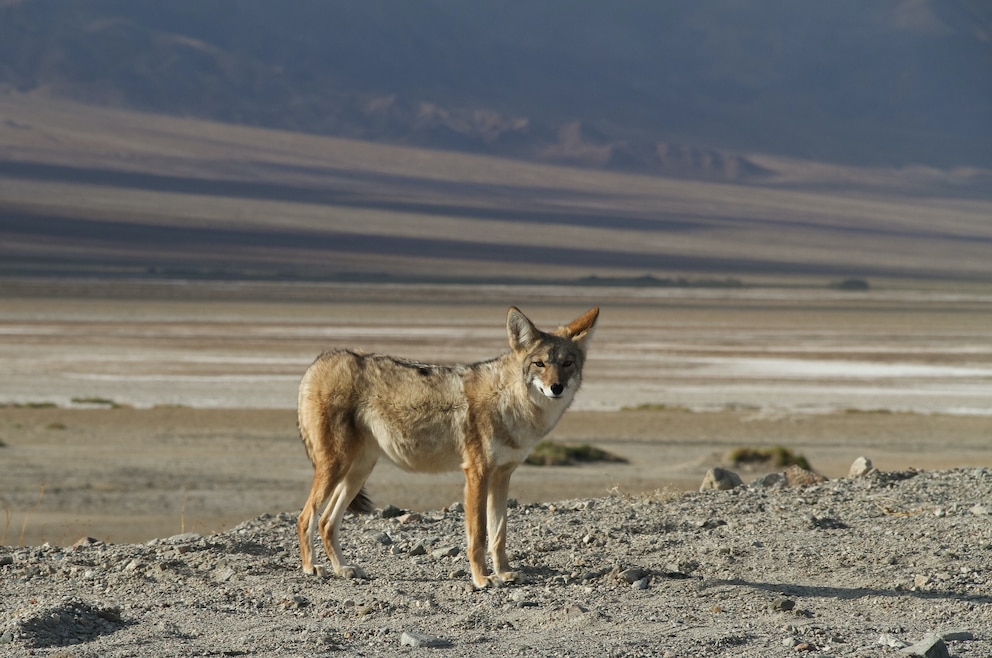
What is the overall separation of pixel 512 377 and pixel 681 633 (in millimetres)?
2011

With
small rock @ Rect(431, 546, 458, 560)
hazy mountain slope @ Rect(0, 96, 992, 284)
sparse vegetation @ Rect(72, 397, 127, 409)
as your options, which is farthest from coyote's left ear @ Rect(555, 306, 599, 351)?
hazy mountain slope @ Rect(0, 96, 992, 284)

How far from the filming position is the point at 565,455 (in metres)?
24.2

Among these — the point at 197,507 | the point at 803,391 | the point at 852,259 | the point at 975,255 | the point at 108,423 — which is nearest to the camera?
the point at 197,507

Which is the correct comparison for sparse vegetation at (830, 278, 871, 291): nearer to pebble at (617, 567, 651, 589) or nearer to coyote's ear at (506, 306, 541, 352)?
pebble at (617, 567, 651, 589)

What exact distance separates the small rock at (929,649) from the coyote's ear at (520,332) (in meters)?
2.78

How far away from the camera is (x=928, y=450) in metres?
25.6

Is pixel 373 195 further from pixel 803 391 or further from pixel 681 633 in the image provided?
pixel 681 633

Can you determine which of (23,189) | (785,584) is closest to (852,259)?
(23,189)

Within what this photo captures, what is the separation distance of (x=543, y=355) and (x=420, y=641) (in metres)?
2.02

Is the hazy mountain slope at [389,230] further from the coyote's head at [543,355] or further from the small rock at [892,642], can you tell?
the small rock at [892,642]

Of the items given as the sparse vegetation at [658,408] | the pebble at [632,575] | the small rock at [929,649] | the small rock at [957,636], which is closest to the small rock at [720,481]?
the pebble at [632,575]

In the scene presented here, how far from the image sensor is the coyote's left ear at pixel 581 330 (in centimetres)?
859

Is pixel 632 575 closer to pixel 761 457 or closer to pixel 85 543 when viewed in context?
pixel 85 543

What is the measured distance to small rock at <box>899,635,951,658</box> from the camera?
6.70m
